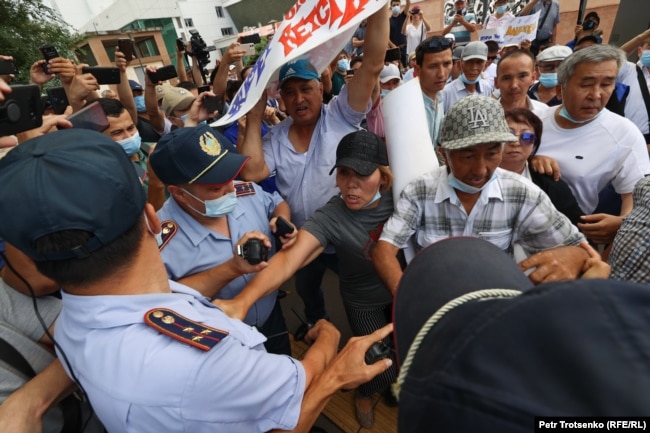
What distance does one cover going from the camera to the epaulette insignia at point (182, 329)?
85cm

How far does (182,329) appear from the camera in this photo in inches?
34.8

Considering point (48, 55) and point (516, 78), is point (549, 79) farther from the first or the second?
point (48, 55)

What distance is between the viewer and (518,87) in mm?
2955

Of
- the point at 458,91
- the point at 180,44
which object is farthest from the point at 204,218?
the point at 180,44

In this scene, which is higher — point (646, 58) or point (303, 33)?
point (303, 33)

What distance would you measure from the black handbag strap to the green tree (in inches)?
563

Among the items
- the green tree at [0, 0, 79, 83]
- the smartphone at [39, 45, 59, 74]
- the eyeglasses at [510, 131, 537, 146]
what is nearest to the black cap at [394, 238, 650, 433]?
the eyeglasses at [510, 131, 537, 146]

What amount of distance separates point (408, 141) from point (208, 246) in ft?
4.30

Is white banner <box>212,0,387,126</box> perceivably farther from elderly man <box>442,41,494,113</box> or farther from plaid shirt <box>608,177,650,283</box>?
elderly man <box>442,41,494,113</box>

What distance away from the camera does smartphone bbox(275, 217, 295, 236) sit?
178 centimetres

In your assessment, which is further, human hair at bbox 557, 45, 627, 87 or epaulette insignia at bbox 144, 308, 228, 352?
human hair at bbox 557, 45, 627, 87

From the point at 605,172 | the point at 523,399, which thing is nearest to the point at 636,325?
the point at 523,399

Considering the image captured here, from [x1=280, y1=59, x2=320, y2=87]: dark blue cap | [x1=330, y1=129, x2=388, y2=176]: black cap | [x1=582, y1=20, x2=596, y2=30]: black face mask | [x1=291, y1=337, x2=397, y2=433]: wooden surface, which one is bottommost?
[x1=291, y1=337, x2=397, y2=433]: wooden surface

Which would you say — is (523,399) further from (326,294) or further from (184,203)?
(326,294)
